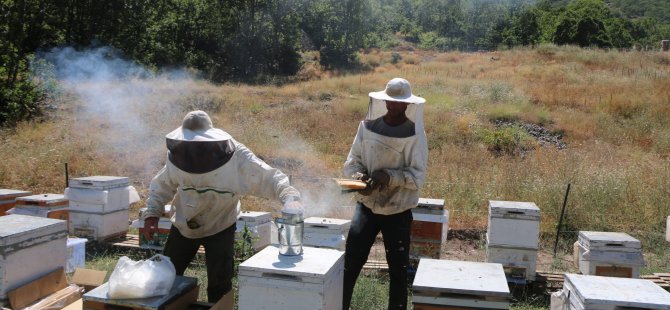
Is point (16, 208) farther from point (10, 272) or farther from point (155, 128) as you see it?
point (155, 128)

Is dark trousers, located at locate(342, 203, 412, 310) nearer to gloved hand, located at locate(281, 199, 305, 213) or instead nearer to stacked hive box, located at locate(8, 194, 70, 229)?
gloved hand, located at locate(281, 199, 305, 213)

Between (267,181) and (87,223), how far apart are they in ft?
11.9

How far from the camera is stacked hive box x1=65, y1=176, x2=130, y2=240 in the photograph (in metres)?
6.10

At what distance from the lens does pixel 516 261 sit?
5.31 meters

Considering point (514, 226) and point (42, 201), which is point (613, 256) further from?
point (42, 201)

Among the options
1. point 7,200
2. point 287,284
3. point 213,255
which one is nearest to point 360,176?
point 213,255

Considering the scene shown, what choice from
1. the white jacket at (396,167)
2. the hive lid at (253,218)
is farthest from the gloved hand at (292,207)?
the hive lid at (253,218)

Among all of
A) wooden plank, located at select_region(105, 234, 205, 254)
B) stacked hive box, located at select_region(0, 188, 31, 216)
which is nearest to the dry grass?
wooden plank, located at select_region(105, 234, 205, 254)

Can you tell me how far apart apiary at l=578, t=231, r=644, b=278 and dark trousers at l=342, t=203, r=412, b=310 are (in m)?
2.27

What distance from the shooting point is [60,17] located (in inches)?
804

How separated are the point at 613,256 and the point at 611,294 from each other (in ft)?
7.95

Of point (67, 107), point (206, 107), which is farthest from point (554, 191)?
point (67, 107)

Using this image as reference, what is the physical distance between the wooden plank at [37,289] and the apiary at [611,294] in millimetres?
2814

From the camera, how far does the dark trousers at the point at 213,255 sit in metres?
3.39
